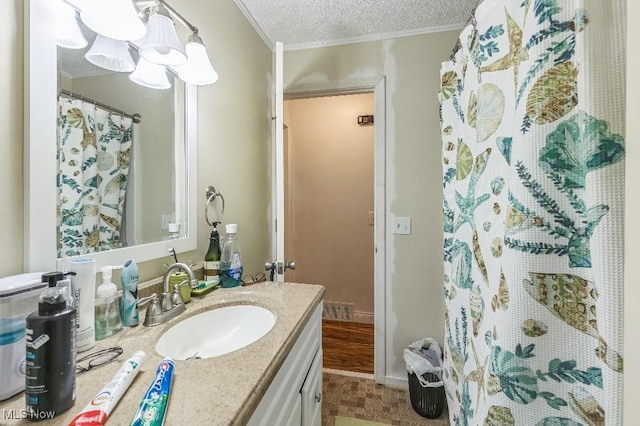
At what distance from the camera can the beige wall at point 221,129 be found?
59 cm

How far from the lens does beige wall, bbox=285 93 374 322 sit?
9.10 feet

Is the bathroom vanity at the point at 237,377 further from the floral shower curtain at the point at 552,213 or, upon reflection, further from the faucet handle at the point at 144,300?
the floral shower curtain at the point at 552,213

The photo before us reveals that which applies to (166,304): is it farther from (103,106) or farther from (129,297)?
(103,106)

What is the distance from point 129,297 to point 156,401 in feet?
1.42

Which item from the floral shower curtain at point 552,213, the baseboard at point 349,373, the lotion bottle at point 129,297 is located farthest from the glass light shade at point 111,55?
the baseboard at point 349,373

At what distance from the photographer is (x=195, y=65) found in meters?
1.08

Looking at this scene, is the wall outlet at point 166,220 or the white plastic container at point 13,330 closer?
the white plastic container at point 13,330

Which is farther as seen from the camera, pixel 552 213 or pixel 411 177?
pixel 411 177

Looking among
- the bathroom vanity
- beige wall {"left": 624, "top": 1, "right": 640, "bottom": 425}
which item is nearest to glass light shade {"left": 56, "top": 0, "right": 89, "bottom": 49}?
the bathroom vanity

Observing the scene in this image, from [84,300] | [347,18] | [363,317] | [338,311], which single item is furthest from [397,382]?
[347,18]

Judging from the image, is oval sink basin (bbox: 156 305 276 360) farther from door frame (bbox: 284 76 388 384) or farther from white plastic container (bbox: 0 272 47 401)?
door frame (bbox: 284 76 388 384)

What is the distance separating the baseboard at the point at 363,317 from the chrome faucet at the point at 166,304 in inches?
84.2

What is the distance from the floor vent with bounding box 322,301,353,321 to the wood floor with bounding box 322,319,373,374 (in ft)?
0.15

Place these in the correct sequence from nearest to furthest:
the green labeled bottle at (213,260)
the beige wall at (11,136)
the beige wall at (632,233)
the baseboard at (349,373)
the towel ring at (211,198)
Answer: the beige wall at (632,233), the beige wall at (11,136), the green labeled bottle at (213,260), the towel ring at (211,198), the baseboard at (349,373)
